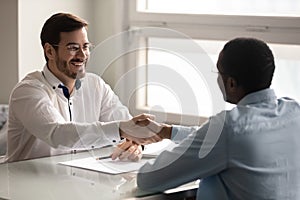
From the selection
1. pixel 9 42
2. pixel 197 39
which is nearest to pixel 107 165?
pixel 197 39

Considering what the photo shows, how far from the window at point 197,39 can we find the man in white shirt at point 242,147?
14.6 inches

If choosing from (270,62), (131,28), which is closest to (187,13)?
(131,28)

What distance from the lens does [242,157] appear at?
85.4 inches

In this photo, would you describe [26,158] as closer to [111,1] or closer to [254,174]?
[254,174]

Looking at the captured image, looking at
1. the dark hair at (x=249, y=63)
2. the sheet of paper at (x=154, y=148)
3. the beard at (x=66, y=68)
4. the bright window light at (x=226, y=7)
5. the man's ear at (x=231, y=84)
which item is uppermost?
the bright window light at (x=226, y=7)

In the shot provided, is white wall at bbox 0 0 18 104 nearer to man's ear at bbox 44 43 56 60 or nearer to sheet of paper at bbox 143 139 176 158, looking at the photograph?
man's ear at bbox 44 43 56 60

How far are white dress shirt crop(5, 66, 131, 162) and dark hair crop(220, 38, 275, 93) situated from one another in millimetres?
644

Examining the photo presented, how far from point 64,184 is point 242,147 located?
25.6 inches

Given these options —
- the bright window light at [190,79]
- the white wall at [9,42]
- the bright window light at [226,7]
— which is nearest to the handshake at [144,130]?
the bright window light at [190,79]

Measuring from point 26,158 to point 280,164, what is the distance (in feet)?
3.97

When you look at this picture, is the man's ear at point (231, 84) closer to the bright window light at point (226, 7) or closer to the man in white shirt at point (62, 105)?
the man in white shirt at point (62, 105)

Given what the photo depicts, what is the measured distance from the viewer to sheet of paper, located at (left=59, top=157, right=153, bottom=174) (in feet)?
8.59

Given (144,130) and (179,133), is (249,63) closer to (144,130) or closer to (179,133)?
(179,133)

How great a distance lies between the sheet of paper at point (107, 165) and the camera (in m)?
2.62
